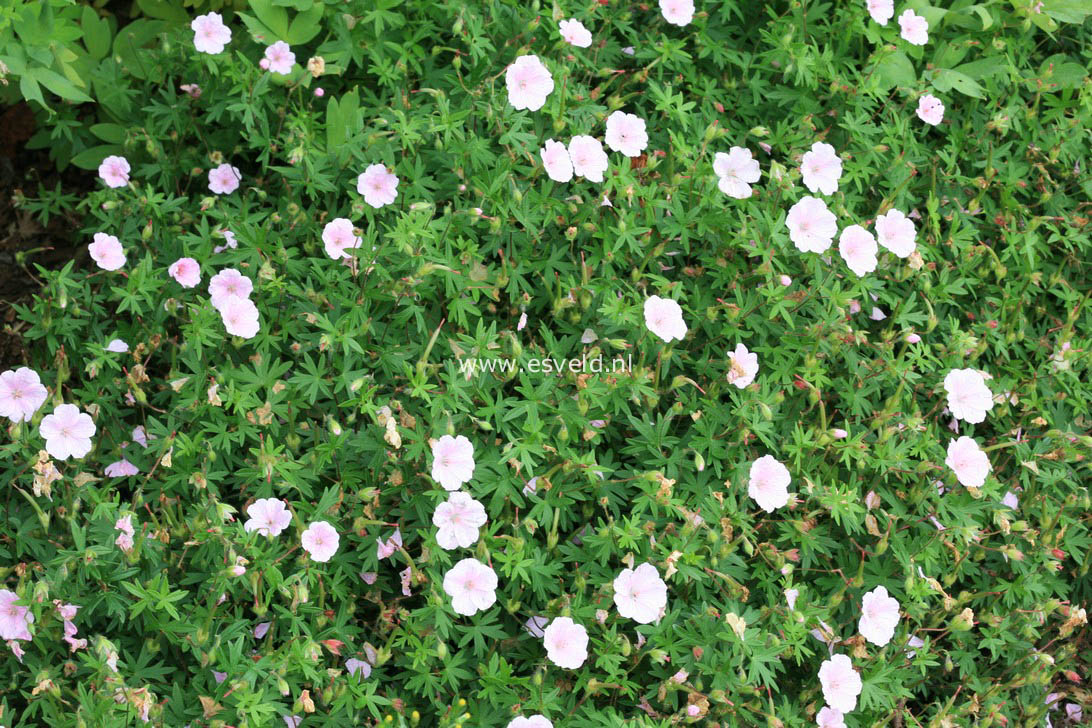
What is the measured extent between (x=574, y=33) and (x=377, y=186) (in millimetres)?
907

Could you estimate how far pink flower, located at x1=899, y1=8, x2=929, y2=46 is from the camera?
3.91m

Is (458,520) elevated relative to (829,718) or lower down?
elevated

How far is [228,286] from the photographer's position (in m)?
3.31

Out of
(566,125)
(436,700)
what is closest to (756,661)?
(436,700)

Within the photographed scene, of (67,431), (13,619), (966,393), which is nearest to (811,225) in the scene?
(966,393)

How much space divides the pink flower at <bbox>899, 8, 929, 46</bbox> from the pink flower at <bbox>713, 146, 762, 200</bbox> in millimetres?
865

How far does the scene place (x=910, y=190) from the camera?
13.3 ft

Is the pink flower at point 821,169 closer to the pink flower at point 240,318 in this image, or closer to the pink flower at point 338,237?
the pink flower at point 338,237

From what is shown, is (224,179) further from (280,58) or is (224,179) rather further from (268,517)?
(268,517)

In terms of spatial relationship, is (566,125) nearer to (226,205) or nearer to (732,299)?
(732,299)

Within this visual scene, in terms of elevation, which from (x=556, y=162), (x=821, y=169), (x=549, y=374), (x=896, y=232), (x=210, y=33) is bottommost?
(x=549, y=374)

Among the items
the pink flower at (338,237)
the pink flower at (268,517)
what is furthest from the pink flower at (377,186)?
the pink flower at (268,517)

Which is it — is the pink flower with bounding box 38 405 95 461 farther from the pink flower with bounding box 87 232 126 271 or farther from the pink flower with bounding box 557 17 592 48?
the pink flower with bounding box 557 17 592 48

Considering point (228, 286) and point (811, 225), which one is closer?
point (228, 286)
